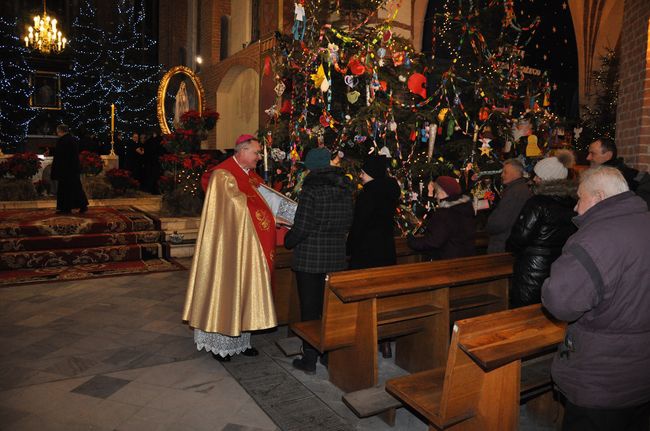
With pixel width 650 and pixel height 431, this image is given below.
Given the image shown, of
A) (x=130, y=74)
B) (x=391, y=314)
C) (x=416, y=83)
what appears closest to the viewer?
(x=391, y=314)

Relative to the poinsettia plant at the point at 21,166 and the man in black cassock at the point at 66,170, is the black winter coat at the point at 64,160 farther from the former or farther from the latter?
the poinsettia plant at the point at 21,166

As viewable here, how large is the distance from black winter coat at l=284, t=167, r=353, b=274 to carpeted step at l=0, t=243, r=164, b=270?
4581 mm

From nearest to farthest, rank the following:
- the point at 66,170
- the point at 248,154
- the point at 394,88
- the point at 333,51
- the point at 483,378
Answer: the point at 483,378
the point at 248,154
the point at 333,51
the point at 394,88
the point at 66,170

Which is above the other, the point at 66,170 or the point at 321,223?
the point at 66,170

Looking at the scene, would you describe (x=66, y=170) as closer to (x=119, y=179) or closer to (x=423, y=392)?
(x=119, y=179)

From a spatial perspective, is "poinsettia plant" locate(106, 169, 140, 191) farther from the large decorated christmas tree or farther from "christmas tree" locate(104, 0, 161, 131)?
"christmas tree" locate(104, 0, 161, 131)

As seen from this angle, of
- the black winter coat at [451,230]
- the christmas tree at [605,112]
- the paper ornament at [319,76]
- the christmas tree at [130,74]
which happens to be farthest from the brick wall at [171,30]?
the black winter coat at [451,230]

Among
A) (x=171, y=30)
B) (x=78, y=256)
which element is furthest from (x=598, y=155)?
(x=171, y=30)

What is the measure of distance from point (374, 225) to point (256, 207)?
40.9 inches

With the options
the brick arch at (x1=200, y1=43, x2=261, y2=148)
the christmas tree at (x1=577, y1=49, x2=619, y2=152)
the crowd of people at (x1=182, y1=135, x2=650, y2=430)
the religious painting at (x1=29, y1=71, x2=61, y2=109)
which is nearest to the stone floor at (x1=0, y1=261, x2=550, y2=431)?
the crowd of people at (x1=182, y1=135, x2=650, y2=430)

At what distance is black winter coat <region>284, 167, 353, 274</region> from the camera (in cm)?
384

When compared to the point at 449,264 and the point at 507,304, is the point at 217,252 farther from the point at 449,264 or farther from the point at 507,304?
the point at 507,304

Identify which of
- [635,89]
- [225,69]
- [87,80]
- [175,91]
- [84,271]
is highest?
[87,80]

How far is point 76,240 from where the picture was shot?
757 centimetres
